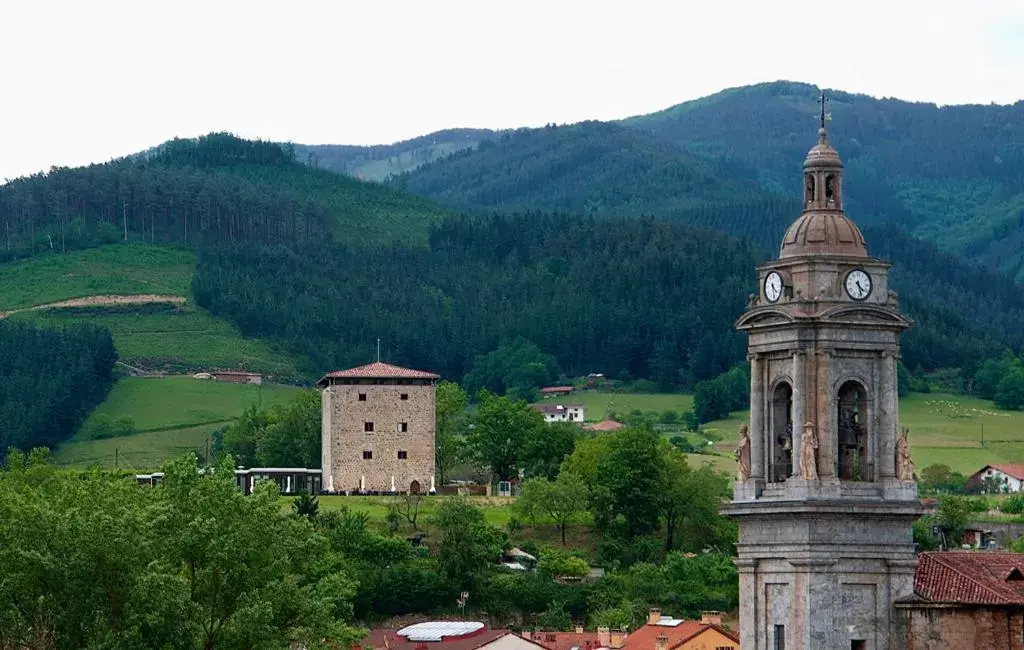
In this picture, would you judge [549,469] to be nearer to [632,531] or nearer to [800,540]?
[632,531]

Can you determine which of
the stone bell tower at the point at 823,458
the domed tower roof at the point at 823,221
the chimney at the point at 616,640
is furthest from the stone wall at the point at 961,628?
the chimney at the point at 616,640

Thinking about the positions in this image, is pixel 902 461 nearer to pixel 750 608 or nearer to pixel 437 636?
pixel 750 608

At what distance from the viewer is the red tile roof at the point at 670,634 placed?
113625 mm

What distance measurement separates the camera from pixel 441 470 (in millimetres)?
187500

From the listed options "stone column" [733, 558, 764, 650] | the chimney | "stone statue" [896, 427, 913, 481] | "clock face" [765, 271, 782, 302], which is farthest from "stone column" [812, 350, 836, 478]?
the chimney

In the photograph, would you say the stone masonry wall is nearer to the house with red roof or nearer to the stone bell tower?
the stone bell tower

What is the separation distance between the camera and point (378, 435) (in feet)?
587

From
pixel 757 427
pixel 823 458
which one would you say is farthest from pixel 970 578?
pixel 757 427

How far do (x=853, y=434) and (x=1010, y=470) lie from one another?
120204 millimetres

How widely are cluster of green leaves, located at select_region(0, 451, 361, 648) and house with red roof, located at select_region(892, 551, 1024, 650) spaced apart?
1928 cm

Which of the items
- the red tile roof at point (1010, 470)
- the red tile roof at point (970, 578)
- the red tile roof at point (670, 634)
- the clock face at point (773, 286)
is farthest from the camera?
the red tile roof at point (1010, 470)

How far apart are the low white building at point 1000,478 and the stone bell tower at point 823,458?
115392mm

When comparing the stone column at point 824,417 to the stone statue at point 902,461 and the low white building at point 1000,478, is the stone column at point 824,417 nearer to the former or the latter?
the stone statue at point 902,461

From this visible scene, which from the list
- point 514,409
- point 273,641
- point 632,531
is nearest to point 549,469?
point 514,409
